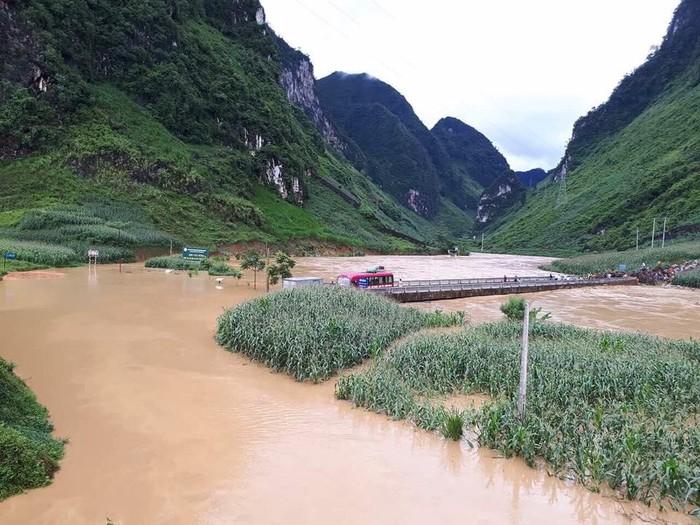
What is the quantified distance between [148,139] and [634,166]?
A: 11334cm

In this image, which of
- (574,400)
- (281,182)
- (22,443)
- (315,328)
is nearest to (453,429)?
(574,400)

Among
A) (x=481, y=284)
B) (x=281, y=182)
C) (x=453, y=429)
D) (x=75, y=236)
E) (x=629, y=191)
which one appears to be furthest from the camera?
(x=629, y=191)

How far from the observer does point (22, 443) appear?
8.30 m

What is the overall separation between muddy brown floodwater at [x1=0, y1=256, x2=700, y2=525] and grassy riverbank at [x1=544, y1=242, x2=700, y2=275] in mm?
55288

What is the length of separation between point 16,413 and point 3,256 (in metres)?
34.4

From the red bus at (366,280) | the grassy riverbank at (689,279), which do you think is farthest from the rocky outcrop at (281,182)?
the grassy riverbank at (689,279)

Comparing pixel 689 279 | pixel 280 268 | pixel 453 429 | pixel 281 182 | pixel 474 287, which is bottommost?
pixel 453 429

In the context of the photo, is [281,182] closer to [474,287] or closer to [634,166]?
[474,287]

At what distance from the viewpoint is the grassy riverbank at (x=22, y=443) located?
25.5 feet

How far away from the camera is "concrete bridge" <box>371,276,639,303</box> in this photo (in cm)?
3359

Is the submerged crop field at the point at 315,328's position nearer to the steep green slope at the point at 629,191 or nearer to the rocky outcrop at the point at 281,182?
the steep green slope at the point at 629,191

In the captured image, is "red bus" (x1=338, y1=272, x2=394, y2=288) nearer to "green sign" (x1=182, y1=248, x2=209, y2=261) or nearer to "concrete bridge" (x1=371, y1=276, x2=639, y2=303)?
"concrete bridge" (x1=371, y1=276, x2=639, y2=303)

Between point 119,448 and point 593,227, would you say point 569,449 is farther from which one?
point 593,227

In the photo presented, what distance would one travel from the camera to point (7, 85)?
213 feet
